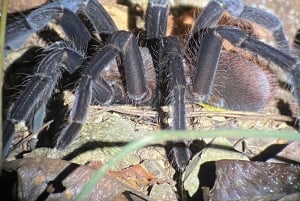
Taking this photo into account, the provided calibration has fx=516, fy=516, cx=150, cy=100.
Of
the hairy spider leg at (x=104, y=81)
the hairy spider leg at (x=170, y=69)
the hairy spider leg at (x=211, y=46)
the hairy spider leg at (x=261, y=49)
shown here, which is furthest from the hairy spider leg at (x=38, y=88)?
the hairy spider leg at (x=261, y=49)

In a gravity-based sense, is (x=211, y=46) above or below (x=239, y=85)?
above

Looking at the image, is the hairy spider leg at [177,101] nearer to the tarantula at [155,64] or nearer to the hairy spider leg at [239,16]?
the tarantula at [155,64]

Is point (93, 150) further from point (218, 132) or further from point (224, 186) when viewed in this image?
point (218, 132)

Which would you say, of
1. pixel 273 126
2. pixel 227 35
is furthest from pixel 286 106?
pixel 227 35

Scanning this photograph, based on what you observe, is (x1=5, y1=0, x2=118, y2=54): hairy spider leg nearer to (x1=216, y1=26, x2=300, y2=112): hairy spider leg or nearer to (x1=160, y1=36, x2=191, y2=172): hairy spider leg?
(x1=160, y1=36, x2=191, y2=172): hairy spider leg

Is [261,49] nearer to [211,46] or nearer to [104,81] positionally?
[211,46]

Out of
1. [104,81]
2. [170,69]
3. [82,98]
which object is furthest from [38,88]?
[170,69]

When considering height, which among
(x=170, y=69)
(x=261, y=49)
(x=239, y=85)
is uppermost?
(x=261, y=49)
